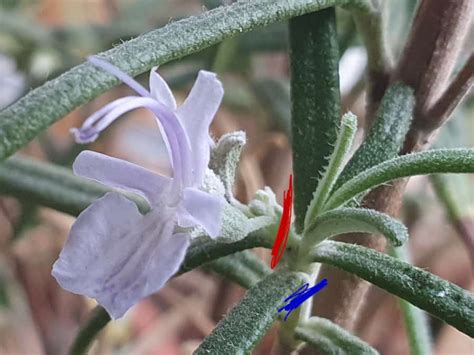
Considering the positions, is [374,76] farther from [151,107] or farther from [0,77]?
[0,77]

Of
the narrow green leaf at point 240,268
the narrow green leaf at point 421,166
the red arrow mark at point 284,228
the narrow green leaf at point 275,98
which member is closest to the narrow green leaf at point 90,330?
the narrow green leaf at point 240,268

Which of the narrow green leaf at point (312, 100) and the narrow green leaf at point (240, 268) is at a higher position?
the narrow green leaf at point (312, 100)

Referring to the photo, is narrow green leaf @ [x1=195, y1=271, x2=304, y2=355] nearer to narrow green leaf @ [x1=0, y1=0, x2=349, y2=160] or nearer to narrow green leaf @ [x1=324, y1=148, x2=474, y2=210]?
narrow green leaf @ [x1=324, y1=148, x2=474, y2=210]

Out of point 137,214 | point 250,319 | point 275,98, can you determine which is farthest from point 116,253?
point 275,98

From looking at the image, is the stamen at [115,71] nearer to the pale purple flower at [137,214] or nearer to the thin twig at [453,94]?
the pale purple flower at [137,214]

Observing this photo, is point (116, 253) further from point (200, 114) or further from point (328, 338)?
point (328, 338)

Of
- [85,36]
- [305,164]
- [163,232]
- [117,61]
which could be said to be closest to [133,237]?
[163,232]

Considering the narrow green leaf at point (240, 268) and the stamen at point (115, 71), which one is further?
the narrow green leaf at point (240, 268)
